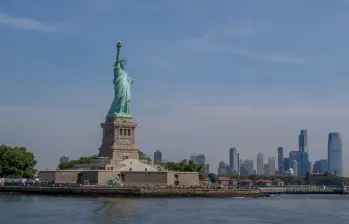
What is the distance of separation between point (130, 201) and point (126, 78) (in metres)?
27.0

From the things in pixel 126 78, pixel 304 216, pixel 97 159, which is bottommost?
pixel 304 216

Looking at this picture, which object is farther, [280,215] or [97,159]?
[97,159]

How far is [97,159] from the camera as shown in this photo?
3344 inches

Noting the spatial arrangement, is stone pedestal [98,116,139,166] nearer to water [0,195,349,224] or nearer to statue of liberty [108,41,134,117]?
statue of liberty [108,41,134,117]

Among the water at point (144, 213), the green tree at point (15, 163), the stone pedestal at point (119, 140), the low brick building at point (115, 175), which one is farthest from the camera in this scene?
the green tree at point (15, 163)

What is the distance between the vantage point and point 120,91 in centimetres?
8794

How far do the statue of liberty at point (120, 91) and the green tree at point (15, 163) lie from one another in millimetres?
15028

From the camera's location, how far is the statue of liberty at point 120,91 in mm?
87625

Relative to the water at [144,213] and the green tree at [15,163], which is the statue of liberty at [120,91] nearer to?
the green tree at [15,163]

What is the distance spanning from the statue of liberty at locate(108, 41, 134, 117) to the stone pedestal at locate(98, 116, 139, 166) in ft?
4.35

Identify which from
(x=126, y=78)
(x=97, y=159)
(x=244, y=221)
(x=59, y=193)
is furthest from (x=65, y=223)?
(x=126, y=78)

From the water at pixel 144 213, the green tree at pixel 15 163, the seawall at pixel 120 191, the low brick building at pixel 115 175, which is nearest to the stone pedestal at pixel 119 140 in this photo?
the low brick building at pixel 115 175

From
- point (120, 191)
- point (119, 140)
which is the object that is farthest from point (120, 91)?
point (120, 191)

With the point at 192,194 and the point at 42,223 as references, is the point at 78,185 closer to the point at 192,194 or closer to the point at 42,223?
the point at 192,194
